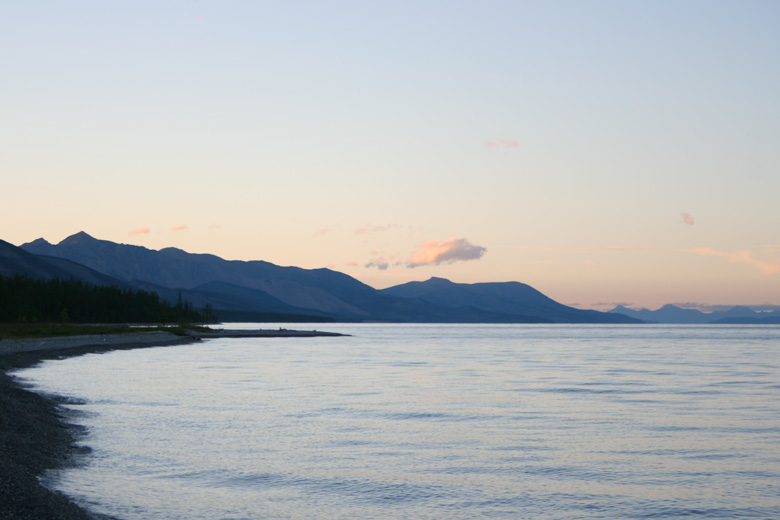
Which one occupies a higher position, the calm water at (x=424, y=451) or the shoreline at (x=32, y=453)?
the shoreline at (x=32, y=453)

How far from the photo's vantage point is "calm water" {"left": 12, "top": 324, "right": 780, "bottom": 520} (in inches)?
920

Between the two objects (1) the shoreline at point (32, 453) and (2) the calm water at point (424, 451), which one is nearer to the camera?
(1) the shoreline at point (32, 453)

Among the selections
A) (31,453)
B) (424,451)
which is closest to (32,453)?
(31,453)

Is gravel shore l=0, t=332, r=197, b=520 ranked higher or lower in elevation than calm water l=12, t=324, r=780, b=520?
higher

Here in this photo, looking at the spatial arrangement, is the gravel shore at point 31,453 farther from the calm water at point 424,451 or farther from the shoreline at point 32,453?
the calm water at point 424,451

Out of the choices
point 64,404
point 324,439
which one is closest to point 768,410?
point 324,439

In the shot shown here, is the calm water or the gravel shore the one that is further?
the calm water

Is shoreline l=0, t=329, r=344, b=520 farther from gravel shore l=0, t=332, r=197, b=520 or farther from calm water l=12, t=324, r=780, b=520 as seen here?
calm water l=12, t=324, r=780, b=520

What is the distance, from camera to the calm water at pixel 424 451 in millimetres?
23359

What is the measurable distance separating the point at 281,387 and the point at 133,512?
4209cm

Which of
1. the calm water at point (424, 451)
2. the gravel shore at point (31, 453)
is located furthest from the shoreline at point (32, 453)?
the calm water at point (424, 451)

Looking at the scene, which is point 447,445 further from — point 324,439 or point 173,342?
point 173,342

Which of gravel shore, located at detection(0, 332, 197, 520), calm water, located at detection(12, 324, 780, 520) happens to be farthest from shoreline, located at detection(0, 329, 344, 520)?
calm water, located at detection(12, 324, 780, 520)

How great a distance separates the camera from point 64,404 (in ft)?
149
